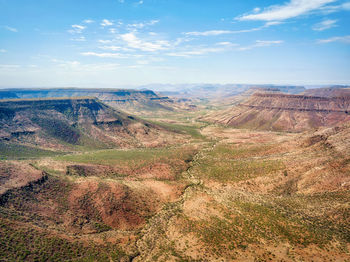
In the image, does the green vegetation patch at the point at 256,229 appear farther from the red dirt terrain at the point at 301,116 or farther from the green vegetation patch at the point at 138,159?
the red dirt terrain at the point at 301,116

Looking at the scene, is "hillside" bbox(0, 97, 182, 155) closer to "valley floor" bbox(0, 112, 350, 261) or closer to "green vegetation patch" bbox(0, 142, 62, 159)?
"green vegetation patch" bbox(0, 142, 62, 159)

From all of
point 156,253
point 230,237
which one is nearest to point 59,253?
point 156,253

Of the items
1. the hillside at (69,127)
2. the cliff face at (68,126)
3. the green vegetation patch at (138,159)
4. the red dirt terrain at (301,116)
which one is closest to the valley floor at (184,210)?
the green vegetation patch at (138,159)

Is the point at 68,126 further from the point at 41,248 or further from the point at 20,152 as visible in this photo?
the point at 41,248

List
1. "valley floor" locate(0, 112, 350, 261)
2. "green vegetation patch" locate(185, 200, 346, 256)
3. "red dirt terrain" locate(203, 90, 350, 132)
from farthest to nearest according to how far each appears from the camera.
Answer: "red dirt terrain" locate(203, 90, 350, 132) → "green vegetation patch" locate(185, 200, 346, 256) → "valley floor" locate(0, 112, 350, 261)

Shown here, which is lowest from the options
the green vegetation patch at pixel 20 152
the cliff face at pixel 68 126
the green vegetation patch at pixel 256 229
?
the green vegetation patch at pixel 256 229

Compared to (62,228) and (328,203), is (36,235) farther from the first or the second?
(328,203)

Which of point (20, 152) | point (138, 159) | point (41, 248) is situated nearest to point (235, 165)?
point (138, 159)

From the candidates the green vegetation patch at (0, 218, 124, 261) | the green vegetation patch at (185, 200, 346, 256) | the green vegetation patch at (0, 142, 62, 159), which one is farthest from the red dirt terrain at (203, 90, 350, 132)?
the green vegetation patch at (0, 218, 124, 261)
